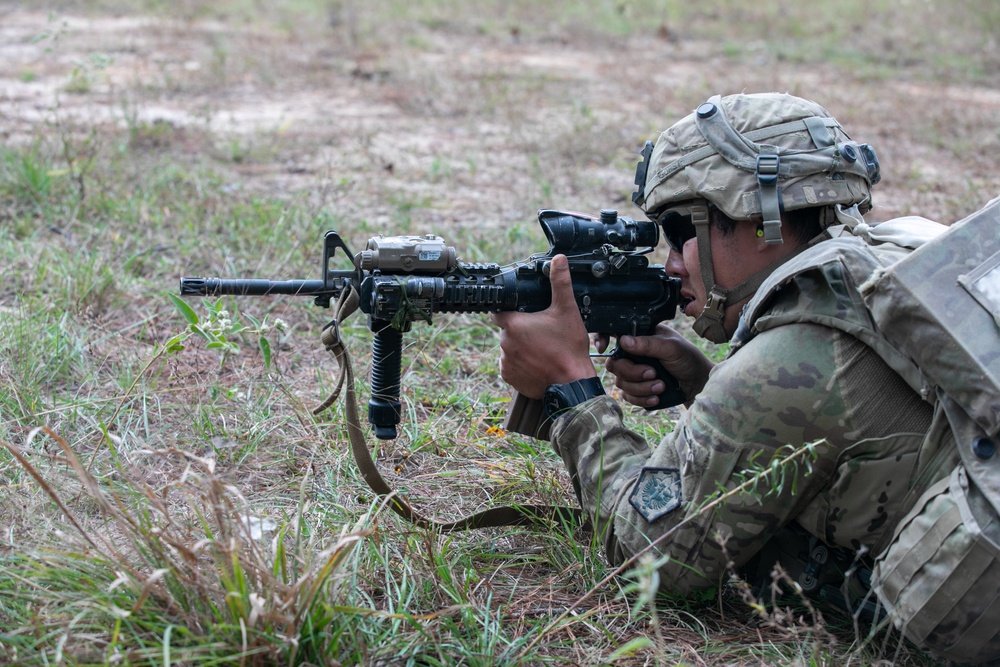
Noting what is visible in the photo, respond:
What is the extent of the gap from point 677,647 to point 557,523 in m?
0.64

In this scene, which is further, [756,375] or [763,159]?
[763,159]

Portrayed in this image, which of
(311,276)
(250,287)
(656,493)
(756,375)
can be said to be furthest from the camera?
(311,276)

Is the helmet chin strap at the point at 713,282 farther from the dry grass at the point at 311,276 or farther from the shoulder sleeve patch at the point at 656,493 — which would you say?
the dry grass at the point at 311,276

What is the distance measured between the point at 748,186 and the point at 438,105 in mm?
6440

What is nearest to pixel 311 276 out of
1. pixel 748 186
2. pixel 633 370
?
pixel 633 370

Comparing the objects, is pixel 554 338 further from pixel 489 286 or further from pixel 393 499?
pixel 393 499

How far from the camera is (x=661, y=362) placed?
3.46 metres

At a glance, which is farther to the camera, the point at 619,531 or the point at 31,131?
the point at 31,131

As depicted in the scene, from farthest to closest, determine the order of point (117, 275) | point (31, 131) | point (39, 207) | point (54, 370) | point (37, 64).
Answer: point (37, 64)
point (31, 131)
point (39, 207)
point (117, 275)
point (54, 370)

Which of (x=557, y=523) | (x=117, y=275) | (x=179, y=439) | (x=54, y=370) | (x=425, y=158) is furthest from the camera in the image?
(x=425, y=158)

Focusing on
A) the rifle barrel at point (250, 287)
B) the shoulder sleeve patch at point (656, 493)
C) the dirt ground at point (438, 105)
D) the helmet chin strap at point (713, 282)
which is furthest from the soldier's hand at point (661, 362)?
the dirt ground at point (438, 105)

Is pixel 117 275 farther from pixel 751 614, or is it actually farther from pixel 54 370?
pixel 751 614

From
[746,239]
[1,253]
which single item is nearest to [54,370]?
[1,253]

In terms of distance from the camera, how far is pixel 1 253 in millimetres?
4965
